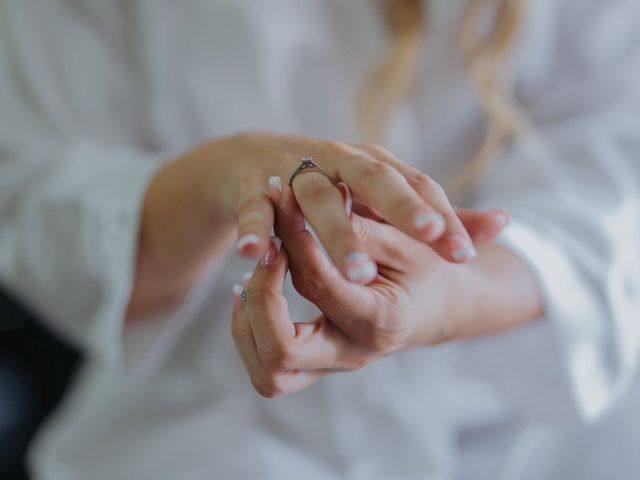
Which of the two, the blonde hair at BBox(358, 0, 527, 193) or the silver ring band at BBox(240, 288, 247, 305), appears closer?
the silver ring band at BBox(240, 288, 247, 305)

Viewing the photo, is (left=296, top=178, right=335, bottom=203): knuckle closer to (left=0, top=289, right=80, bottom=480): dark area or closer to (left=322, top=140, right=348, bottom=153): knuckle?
(left=322, top=140, right=348, bottom=153): knuckle

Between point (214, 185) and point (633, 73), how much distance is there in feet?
1.19

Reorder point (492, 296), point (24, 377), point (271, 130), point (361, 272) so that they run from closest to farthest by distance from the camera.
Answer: point (361, 272) < point (492, 296) < point (271, 130) < point (24, 377)

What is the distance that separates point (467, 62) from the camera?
0.60m

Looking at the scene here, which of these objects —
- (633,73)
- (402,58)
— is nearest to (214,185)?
(402,58)

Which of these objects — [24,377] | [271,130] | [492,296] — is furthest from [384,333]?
[24,377]

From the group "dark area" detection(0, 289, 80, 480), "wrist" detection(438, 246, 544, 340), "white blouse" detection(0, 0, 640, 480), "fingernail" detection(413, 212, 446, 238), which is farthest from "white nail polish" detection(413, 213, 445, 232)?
"dark area" detection(0, 289, 80, 480)

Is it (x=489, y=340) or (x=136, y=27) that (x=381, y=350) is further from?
(x=136, y=27)

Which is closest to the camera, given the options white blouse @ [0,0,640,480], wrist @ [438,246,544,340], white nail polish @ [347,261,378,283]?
white nail polish @ [347,261,378,283]

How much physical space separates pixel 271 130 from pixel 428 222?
312mm

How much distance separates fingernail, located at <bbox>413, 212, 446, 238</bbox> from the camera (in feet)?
0.96

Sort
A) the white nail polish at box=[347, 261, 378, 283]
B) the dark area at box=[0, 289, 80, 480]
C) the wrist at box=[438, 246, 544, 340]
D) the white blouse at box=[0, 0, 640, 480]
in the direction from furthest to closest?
the dark area at box=[0, 289, 80, 480], the white blouse at box=[0, 0, 640, 480], the wrist at box=[438, 246, 544, 340], the white nail polish at box=[347, 261, 378, 283]

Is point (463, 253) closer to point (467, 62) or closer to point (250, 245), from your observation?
point (250, 245)

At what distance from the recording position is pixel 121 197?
1.70 feet
